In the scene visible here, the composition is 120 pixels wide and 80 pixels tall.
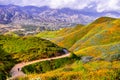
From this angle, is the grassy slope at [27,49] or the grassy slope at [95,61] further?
the grassy slope at [27,49]

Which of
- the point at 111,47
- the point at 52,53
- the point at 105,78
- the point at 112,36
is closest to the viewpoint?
the point at 105,78

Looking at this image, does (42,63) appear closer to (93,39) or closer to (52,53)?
(52,53)

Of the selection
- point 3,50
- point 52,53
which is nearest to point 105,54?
point 52,53

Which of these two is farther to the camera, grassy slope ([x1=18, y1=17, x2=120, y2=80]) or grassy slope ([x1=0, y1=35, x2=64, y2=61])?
grassy slope ([x1=0, y1=35, x2=64, y2=61])

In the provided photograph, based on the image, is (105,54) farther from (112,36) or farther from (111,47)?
(112,36)

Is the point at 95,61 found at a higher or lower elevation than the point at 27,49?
lower

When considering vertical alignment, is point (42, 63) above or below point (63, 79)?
below

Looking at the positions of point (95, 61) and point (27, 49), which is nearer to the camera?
point (95, 61)

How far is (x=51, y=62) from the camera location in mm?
54406

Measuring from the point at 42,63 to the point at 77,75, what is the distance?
108ft

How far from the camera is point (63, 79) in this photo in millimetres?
19312

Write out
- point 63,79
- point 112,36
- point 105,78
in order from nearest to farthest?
point 105,78
point 63,79
point 112,36

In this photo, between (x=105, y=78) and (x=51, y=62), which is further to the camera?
(x=51, y=62)

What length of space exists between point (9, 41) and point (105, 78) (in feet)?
169
